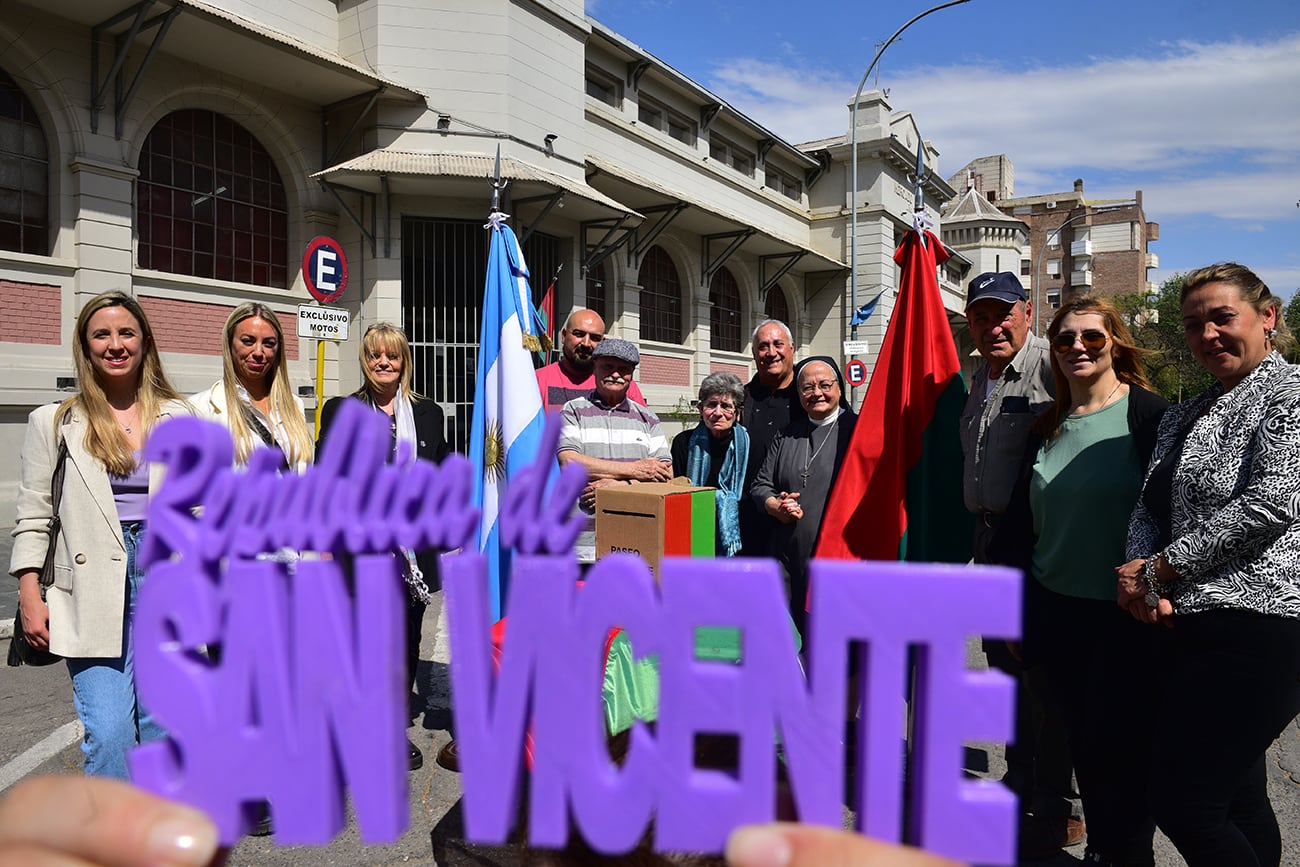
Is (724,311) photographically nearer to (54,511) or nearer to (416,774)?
(416,774)

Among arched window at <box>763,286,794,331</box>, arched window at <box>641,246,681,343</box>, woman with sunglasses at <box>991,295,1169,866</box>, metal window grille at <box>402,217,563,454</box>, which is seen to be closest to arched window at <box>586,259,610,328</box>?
arched window at <box>641,246,681,343</box>

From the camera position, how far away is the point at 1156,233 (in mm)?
84250

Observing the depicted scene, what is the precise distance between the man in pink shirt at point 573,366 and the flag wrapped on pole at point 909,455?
55.7 inches

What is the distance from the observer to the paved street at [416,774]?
9.36 ft

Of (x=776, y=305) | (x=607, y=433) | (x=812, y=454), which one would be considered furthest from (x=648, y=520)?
(x=776, y=305)

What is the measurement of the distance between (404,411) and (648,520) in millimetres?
1453

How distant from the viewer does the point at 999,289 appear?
2938mm

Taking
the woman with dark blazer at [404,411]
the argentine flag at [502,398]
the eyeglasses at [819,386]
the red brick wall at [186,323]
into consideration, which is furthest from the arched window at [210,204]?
the eyeglasses at [819,386]

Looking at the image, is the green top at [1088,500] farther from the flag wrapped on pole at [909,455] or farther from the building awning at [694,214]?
the building awning at [694,214]

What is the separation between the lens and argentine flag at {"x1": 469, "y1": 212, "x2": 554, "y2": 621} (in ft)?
11.7

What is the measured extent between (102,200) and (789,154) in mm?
20551

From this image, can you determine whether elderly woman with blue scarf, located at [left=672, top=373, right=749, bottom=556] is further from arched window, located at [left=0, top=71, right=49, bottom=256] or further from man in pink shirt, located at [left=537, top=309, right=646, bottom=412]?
arched window, located at [left=0, top=71, right=49, bottom=256]

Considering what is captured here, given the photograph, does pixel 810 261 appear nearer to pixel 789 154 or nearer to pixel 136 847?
pixel 789 154

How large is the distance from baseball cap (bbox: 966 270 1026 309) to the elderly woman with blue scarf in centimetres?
120
